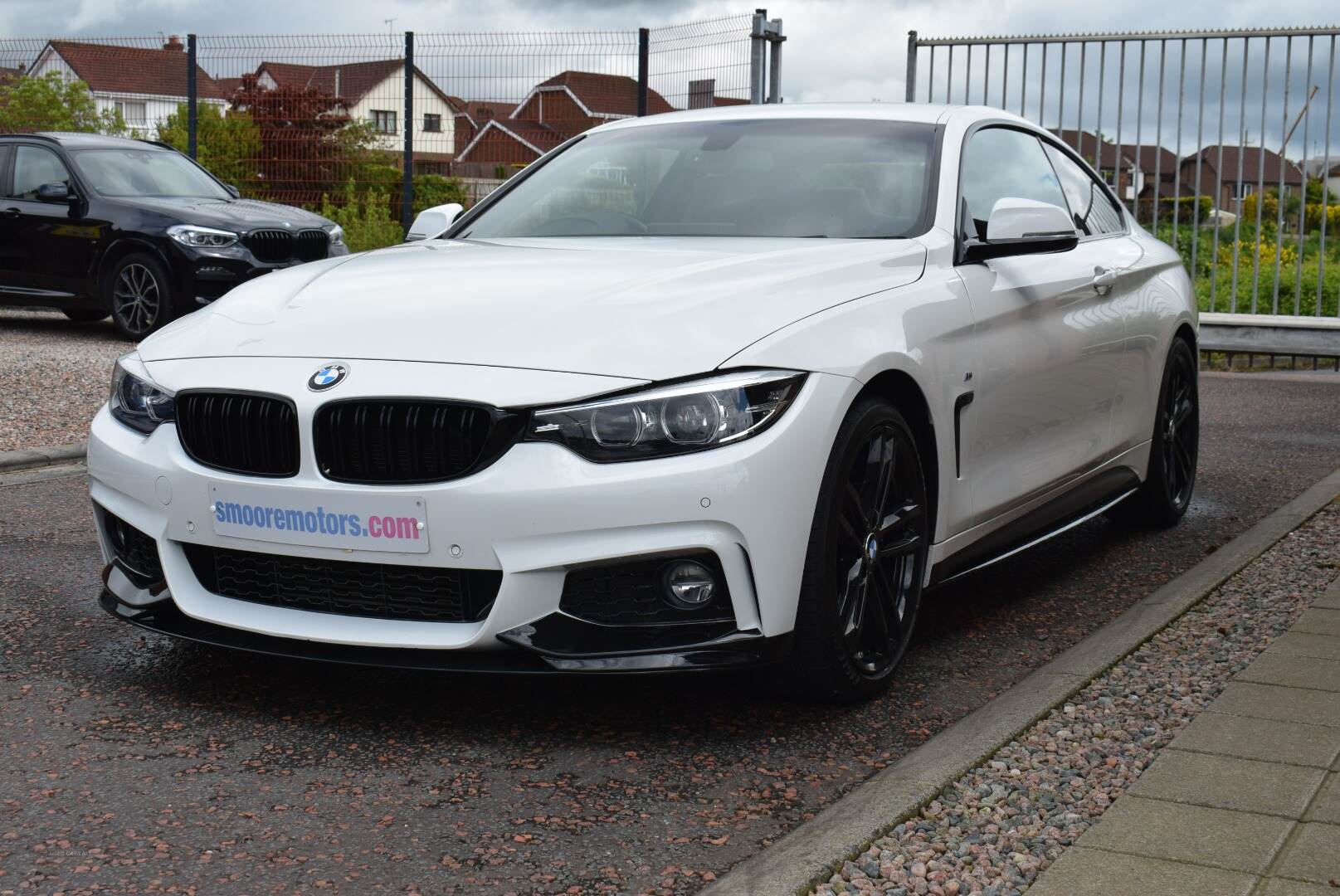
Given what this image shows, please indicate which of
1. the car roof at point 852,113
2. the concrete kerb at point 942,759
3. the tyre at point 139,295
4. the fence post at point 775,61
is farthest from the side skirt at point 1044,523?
the fence post at point 775,61

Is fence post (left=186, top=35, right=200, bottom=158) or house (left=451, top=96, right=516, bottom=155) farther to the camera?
fence post (left=186, top=35, right=200, bottom=158)

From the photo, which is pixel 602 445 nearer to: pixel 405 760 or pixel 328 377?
pixel 328 377

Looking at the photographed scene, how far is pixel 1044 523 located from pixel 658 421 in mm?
2054

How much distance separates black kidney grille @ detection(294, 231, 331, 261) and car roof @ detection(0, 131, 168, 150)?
2023mm

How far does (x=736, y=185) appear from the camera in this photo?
510cm

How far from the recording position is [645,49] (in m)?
15.8

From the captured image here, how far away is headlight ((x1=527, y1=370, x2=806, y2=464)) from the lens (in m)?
3.54

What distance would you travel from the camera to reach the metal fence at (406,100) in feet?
50.2

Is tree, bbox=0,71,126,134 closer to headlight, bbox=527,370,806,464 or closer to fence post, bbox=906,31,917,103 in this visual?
fence post, bbox=906,31,917,103

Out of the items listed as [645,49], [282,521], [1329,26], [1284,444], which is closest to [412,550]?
[282,521]

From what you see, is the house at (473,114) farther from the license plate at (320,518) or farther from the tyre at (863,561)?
the license plate at (320,518)

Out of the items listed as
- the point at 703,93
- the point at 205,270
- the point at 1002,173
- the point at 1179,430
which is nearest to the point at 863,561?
the point at 1002,173

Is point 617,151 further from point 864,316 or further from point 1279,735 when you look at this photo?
point 1279,735

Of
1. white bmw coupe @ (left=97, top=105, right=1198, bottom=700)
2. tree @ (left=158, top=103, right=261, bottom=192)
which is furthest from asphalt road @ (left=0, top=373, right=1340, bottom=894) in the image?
tree @ (left=158, top=103, right=261, bottom=192)
